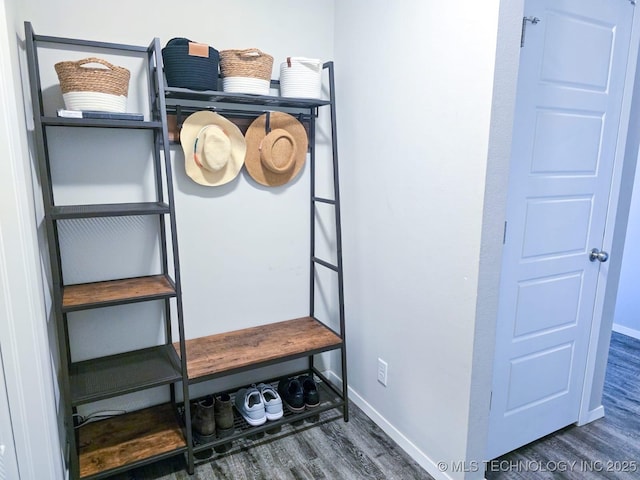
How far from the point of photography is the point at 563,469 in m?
1.92

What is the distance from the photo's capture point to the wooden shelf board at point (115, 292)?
5.40ft

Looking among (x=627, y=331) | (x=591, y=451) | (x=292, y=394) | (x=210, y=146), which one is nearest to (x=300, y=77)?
(x=210, y=146)

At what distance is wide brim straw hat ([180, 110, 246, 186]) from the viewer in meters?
1.96

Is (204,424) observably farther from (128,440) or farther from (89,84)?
(89,84)

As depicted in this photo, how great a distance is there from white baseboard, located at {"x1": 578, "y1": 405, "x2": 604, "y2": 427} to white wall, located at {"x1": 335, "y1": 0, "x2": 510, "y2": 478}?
2.87ft

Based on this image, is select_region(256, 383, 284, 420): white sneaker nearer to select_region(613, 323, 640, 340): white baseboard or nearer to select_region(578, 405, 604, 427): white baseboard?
select_region(578, 405, 604, 427): white baseboard

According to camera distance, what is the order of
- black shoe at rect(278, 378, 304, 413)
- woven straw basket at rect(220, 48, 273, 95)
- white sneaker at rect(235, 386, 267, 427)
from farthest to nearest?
black shoe at rect(278, 378, 304, 413)
white sneaker at rect(235, 386, 267, 427)
woven straw basket at rect(220, 48, 273, 95)

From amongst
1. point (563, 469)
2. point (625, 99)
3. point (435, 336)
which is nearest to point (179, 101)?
point (435, 336)

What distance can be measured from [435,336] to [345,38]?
1.53 metres

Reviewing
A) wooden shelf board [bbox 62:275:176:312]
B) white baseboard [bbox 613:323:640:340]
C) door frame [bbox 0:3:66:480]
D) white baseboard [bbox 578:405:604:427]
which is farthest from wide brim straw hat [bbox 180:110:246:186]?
white baseboard [bbox 613:323:640:340]

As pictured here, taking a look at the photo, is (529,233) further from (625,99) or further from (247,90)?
(247,90)

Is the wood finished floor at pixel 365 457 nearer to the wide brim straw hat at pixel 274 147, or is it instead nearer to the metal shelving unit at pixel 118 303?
the metal shelving unit at pixel 118 303

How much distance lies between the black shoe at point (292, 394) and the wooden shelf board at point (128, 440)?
1.81 feet

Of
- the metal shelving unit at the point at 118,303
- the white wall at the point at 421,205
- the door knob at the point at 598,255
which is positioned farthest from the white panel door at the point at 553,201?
the metal shelving unit at the point at 118,303
